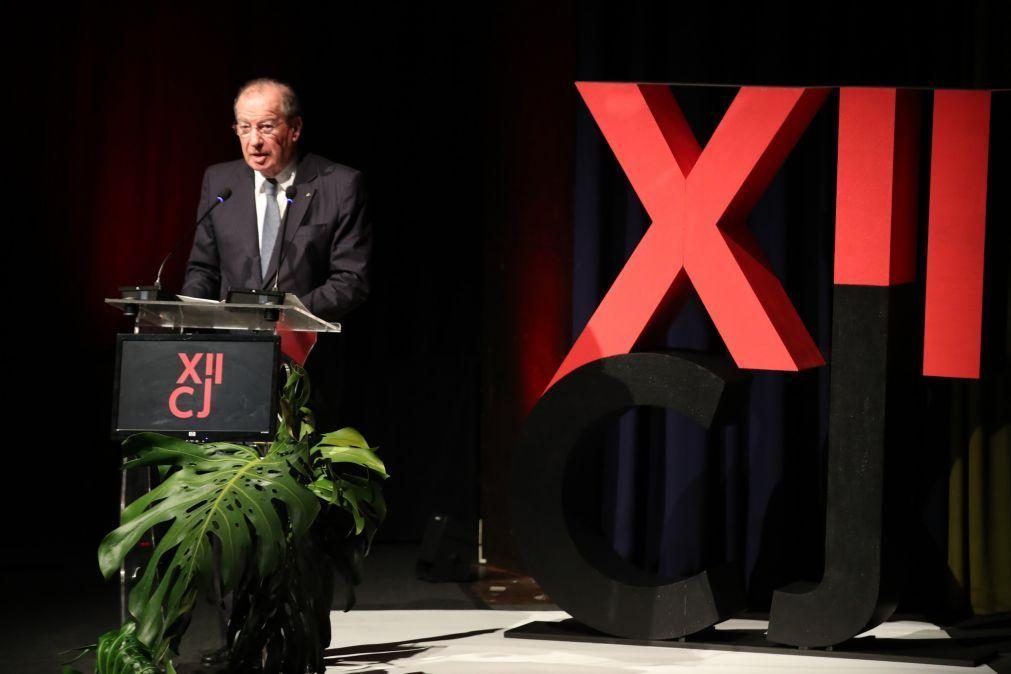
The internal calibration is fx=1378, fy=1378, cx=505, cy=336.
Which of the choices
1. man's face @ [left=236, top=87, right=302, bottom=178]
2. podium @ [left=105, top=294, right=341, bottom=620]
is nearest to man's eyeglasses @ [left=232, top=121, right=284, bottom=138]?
man's face @ [left=236, top=87, right=302, bottom=178]

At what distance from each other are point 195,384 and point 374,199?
2.66m

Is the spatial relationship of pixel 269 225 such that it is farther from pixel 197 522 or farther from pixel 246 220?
pixel 197 522

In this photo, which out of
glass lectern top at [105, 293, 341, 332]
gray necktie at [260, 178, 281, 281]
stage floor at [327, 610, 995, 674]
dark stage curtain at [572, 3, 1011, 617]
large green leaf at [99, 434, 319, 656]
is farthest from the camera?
dark stage curtain at [572, 3, 1011, 617]

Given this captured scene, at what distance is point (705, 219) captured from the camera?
421 centimetres

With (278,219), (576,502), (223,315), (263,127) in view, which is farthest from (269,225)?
(576,502)

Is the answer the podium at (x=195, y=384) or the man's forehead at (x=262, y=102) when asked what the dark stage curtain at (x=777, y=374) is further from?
the podium at (x=195, y=384)

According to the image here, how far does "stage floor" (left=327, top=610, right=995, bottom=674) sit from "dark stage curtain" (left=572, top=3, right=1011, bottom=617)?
0.37 m

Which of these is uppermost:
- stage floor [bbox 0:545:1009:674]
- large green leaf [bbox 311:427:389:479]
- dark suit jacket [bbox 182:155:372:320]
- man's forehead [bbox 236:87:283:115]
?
man's forehead [bbox 236:87:283:115]

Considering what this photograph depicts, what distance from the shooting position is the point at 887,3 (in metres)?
4.71

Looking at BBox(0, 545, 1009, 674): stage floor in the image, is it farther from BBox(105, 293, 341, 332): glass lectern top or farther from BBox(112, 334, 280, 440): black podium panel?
BBox(105, 293, 341, 332): glass lectern top

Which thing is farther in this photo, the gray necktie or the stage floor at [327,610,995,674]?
the gray necktie

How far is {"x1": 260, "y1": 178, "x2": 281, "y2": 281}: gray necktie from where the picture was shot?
4.16 meters

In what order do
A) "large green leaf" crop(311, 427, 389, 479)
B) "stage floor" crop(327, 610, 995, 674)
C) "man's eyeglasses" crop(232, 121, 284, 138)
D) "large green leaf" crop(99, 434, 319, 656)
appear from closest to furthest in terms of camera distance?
"large green leaf" crop(99, 434, 319, 656) < "large green leaf" crop(311, 427, 389, 479) < "stage floor" crop(327, 610, 995, 674) < "man's eyeglasses" crop(232, 121, 284, 138)

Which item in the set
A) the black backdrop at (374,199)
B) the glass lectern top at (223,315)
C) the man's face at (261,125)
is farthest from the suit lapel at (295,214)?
the black backdrop at (374,199)
